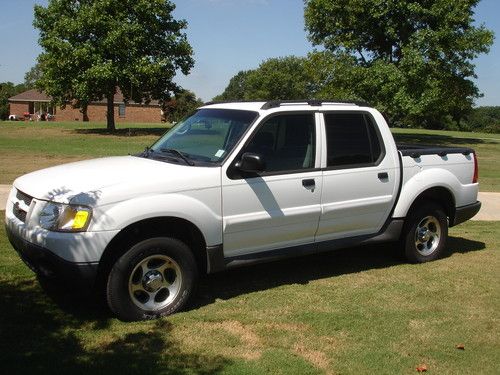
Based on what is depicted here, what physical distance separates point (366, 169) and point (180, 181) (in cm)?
215

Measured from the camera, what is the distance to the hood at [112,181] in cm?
455

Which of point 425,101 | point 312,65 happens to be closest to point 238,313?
point 425,101

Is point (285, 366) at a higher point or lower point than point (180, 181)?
lower

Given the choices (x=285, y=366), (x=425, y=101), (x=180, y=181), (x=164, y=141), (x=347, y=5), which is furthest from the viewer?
(x=347, y=5)

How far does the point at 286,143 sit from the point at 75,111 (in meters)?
70.9

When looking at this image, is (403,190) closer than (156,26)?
Yes

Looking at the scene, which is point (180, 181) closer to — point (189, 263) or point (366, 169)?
point (189, 263)

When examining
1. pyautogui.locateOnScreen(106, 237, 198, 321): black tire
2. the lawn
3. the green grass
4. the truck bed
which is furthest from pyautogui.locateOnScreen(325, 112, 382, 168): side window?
the lawn

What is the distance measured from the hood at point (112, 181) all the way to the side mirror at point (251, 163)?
22cm

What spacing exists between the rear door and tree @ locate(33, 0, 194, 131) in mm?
27831

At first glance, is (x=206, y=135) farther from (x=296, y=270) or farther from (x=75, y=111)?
(x=75, y=111)

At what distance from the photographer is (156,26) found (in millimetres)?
35438

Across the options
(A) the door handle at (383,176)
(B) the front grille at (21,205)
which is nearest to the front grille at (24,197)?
(B) the front grille at (21,205)

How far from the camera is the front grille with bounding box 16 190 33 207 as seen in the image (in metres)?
4.91
